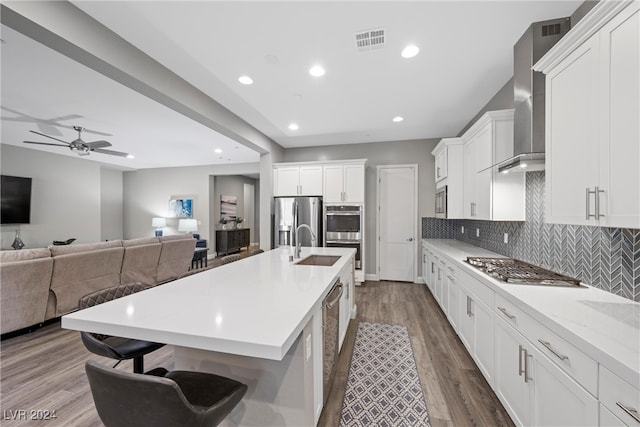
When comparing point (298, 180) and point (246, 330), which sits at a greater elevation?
point (298, 180)

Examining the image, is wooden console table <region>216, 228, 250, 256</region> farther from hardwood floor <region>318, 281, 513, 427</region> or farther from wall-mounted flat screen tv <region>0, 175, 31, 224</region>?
hardwood floor <region>318, 281, 513, 427</region>

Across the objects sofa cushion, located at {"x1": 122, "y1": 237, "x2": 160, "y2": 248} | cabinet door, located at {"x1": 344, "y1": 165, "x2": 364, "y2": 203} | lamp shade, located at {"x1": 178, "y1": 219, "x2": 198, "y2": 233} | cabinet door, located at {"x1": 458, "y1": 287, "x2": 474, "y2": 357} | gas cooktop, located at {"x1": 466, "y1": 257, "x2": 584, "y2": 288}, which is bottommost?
cabinet door, located at {"x1": 458, "y1": 287, "x2": 474, "y2": 357}

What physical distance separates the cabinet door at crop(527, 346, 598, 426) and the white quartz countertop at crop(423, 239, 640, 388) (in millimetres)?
186

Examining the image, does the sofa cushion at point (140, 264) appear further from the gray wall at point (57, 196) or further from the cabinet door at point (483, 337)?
the cabinet door at point (483, 337)

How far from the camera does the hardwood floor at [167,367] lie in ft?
5.69

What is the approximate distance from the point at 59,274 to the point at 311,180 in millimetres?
3761

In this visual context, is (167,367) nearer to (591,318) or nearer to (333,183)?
(591,318)

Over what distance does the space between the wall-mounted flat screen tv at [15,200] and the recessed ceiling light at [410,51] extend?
776 cm

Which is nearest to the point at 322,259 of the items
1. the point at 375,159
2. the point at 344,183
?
the point at 344,183

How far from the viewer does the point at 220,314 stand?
1.20 m

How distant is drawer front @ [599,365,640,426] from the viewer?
2.66 ft

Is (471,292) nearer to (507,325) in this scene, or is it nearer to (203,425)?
(507,325)

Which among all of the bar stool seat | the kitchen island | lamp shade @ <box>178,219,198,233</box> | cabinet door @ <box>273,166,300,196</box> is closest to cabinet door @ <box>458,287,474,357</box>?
the kitchen island

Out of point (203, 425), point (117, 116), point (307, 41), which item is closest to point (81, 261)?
point (117, 116)
